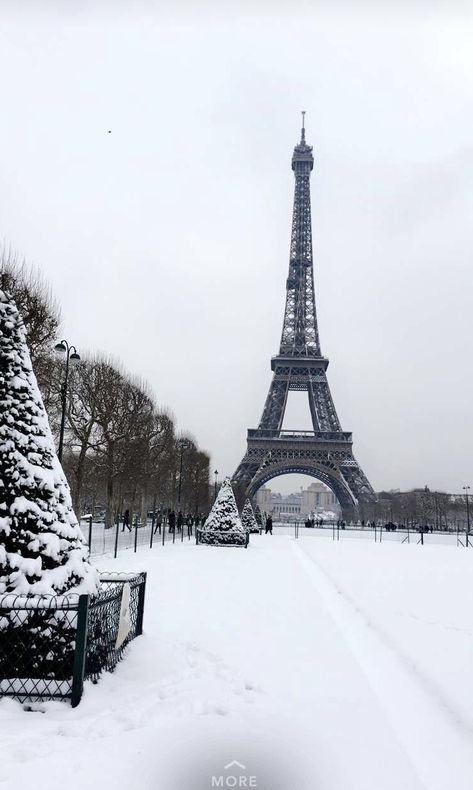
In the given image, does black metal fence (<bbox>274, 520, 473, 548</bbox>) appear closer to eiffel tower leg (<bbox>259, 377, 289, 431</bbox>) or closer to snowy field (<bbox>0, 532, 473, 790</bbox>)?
eiffel tower leg (<bbox>259, 377, 289, 431</bbox>)

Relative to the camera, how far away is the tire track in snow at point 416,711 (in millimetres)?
3961

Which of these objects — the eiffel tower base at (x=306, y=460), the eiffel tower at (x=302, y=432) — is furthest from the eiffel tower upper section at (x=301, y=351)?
the eiffel tower base at (x=306, y=460)

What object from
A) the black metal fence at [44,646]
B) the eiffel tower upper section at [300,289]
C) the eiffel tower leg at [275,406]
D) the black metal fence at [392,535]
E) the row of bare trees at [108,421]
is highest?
the eiffel tower upper section at [300,289]

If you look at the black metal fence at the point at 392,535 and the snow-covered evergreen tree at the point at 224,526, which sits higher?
the snow-covered evergreen tree at the point at 224,526

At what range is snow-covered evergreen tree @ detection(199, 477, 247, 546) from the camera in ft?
76.8

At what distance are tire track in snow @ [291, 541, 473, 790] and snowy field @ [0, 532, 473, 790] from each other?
0.02m

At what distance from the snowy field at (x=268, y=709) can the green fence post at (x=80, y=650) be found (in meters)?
0.14

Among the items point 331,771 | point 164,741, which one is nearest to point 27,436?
point 164,741

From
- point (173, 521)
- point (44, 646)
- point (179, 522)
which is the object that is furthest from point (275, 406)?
point (44, 646)

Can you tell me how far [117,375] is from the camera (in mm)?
33156

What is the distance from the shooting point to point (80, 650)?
183 inches

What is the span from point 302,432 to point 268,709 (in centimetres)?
6482

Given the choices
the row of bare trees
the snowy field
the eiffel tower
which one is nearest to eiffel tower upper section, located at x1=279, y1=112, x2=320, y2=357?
the eiffel tower

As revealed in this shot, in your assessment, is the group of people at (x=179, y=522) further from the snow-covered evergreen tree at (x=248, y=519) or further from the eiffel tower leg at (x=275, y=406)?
the eiffel tower leg at (x=275, y=406)
